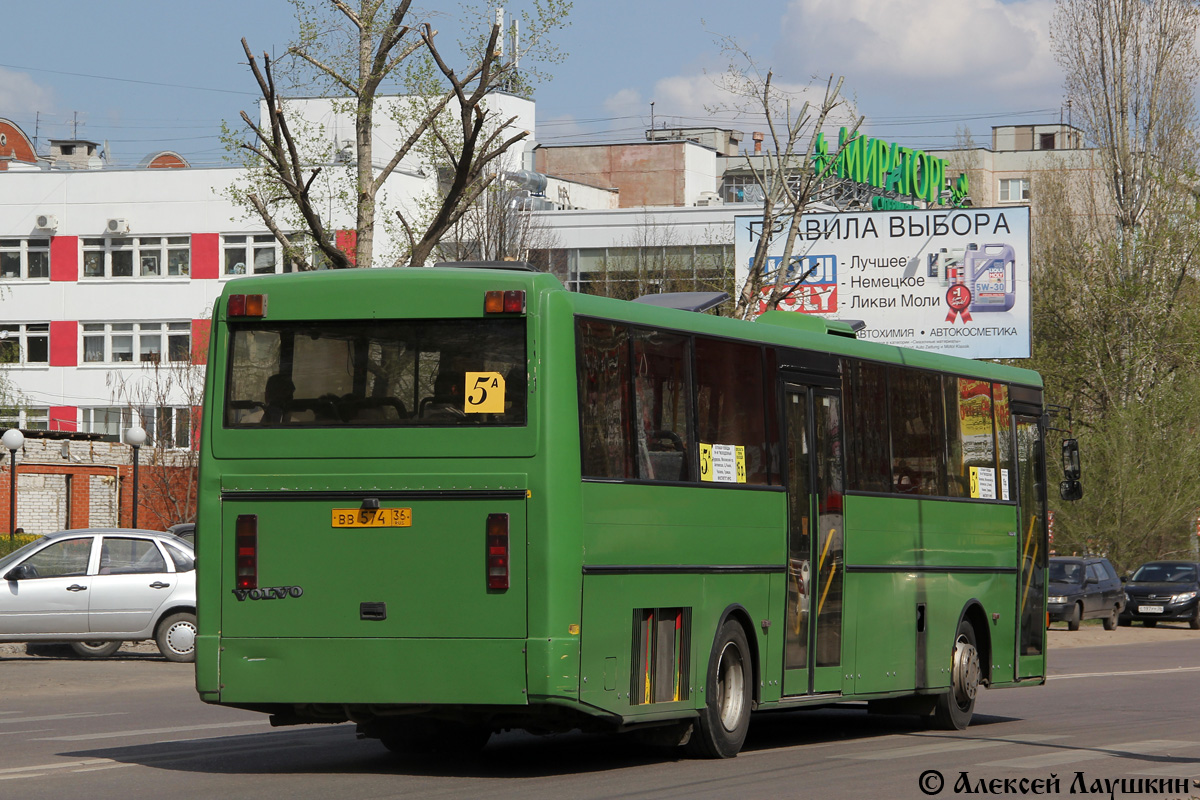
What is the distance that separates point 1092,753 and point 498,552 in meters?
5.16

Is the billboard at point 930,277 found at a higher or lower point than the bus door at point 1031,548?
higher

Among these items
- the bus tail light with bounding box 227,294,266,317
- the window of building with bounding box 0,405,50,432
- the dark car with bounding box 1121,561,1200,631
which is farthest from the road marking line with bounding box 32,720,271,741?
the window of building with bounding box 0,405,50,432

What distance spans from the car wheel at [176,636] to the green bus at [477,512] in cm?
1126

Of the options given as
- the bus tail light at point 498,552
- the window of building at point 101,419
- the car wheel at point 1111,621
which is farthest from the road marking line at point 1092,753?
the window of building at point 101,419

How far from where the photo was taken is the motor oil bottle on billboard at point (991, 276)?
41844mm

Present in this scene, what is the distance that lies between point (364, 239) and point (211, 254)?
1601 inches

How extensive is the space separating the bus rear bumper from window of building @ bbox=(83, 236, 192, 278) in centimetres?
5756

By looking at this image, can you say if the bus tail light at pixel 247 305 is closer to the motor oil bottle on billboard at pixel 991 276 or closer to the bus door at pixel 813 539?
the bus door at pixel 813 539

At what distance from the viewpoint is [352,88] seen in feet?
91.4

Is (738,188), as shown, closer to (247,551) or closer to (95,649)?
(95,649)

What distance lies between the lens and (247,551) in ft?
35.3

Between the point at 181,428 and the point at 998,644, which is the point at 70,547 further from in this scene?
the point at 181,428

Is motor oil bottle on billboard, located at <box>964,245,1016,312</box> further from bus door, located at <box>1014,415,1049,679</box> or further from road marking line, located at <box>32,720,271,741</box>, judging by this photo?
road marking line, located at <box>32,720,271,741</box>

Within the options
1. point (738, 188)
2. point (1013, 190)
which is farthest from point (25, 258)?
point (1013, 190)
